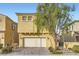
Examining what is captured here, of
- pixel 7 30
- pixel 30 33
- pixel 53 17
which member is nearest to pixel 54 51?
pixel 30 33

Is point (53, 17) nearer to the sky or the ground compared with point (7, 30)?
nearer to the sky

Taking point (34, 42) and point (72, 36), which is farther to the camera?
point (34, 42)

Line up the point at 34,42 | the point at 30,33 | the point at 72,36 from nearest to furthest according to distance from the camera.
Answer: the point at 72,36 → the point at 30,33 → the point at 34,42

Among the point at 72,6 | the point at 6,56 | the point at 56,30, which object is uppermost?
the point at 72,6

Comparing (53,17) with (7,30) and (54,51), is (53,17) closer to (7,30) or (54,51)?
(54,51)

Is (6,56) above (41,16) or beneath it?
beneath

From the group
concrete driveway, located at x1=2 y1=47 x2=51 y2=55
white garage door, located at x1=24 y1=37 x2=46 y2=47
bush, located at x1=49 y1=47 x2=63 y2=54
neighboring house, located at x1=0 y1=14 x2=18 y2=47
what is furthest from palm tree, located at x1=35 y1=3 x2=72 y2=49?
neighboring house, located at x1=0 y1=14 x2=18 y2=47

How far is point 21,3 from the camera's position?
57.8ft

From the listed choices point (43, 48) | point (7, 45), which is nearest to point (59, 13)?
point (43, 48)

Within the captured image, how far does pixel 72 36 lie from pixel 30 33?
209cm

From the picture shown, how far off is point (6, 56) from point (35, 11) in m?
2.60

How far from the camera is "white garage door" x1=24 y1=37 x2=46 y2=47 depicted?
1830cm

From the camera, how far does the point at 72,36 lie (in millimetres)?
18125

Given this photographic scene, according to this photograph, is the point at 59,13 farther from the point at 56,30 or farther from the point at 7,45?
the point at 7,45
